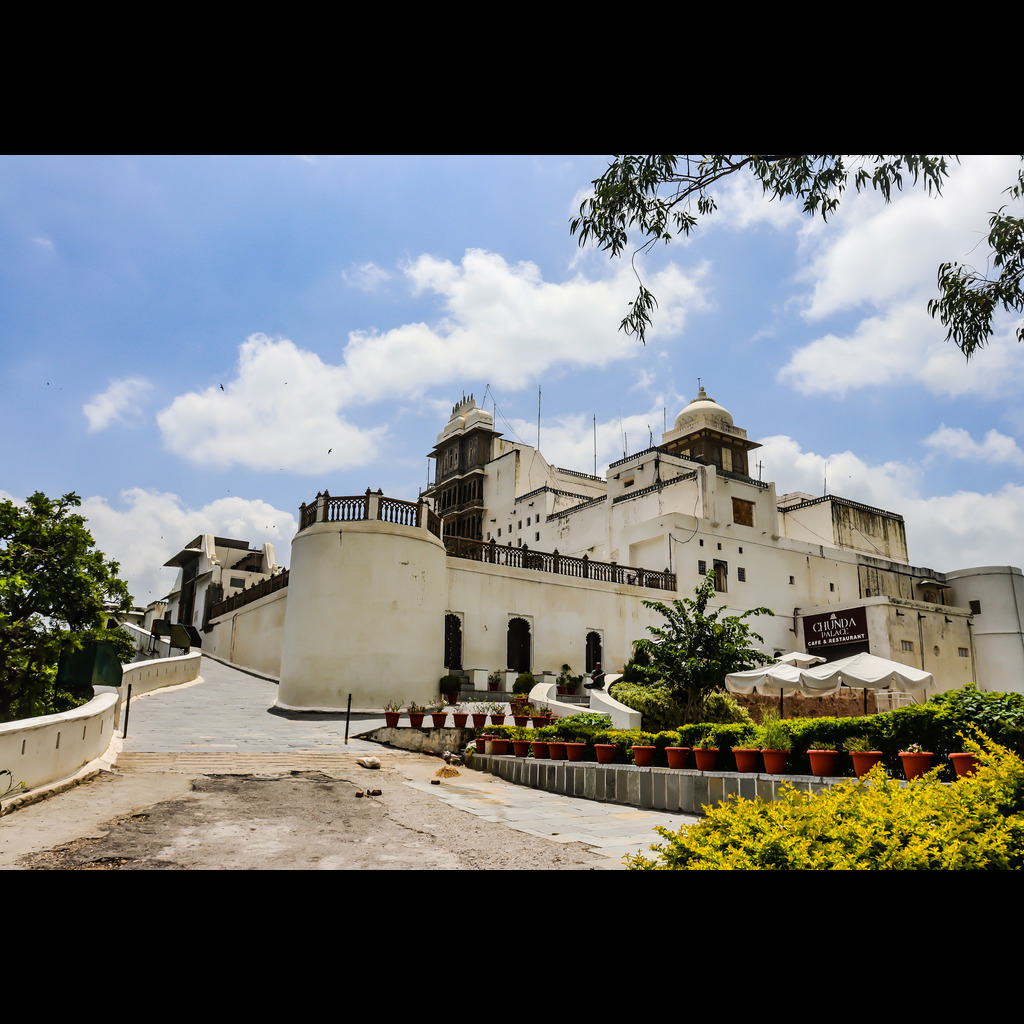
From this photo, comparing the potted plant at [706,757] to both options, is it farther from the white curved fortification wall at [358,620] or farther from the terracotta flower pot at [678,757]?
the white curved fortification wall at [358,620]

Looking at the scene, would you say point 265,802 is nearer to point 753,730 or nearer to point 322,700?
point 753,730

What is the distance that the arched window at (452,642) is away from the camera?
24375 mm

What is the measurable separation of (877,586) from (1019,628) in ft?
18.9

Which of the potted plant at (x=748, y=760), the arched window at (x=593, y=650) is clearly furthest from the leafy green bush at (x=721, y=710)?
the arched window at (x=593, y=650)

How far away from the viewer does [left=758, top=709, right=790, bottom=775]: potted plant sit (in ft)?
29.0

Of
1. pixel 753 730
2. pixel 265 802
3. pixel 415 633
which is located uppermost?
pixel 415 633

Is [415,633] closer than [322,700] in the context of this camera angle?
No

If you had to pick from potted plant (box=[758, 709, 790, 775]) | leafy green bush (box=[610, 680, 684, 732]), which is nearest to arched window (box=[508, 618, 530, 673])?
leafy green bush (box=[610, 680, 684, 732])

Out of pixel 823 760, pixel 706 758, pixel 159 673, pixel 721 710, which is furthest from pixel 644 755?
pixel 159 673

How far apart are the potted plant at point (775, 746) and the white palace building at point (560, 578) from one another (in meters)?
13.6

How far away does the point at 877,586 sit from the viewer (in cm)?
3566
